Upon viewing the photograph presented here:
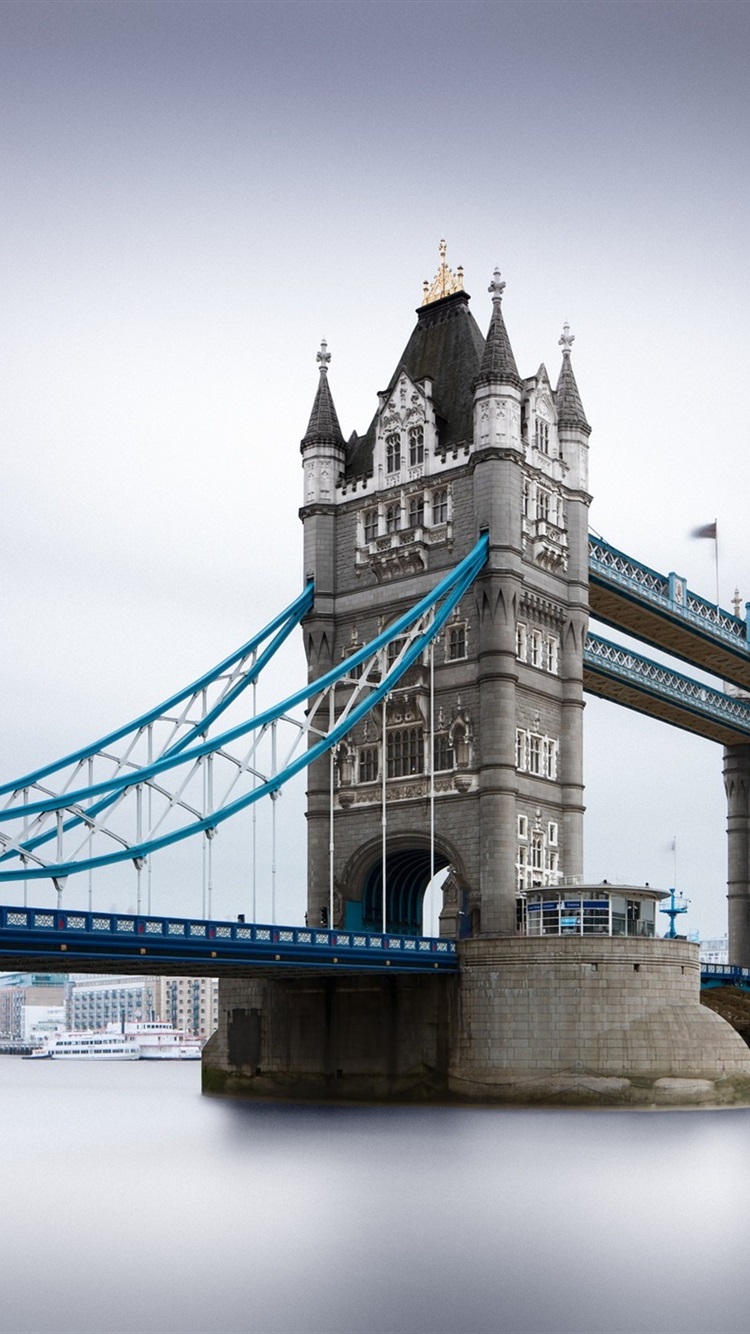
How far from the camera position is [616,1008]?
5375 cm

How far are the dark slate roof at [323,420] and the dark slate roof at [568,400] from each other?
31.1ft

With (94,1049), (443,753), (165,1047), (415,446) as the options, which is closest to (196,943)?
(443,753)

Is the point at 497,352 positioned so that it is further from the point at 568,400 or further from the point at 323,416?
the point at 323,416

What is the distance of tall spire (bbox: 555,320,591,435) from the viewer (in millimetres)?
66812

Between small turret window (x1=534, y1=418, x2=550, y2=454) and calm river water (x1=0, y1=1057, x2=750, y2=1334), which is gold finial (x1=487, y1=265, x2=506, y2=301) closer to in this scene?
small turret window (x1=534, y1=418, x2=550, y2=454)

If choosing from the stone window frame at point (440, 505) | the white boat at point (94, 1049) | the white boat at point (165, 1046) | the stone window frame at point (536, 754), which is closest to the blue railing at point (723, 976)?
the stone window frame at point (536, 754)

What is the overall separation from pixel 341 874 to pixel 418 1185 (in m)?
28.8

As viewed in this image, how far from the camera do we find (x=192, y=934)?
47.8 m

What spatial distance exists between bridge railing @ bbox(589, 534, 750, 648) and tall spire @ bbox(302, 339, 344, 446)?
40.0ft

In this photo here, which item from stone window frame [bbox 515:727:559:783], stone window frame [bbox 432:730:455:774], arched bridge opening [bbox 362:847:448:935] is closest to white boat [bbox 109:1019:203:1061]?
arched bridge opening [bbox 362:847:448:935]

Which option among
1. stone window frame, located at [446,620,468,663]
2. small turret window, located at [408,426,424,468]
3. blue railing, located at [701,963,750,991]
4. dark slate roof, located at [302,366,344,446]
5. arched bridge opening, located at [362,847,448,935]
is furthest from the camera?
blue railing, located at [701,963,750,991]

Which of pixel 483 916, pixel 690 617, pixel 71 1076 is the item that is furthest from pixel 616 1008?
pixel 71 1076

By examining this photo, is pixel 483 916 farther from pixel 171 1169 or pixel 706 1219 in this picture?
pixel 706 1219

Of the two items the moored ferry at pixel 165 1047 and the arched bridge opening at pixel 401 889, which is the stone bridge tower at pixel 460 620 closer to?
the arched bridge opening at pixel 401 889
